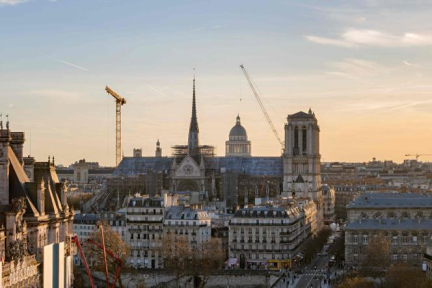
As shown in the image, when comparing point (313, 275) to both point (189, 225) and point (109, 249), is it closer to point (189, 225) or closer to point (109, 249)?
point (189, 225)

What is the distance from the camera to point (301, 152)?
594ft

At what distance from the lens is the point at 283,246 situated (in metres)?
120

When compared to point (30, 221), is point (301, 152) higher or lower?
higher

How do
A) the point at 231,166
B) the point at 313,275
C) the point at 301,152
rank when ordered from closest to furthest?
the point at 313,275 → the point at 301,152 → the point at 231,166

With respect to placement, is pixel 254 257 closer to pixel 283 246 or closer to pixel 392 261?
pixel 283 246

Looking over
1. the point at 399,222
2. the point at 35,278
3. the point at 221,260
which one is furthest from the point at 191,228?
the point at 35,278

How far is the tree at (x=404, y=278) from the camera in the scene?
8669 centimetres

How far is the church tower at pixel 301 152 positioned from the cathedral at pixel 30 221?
106 m

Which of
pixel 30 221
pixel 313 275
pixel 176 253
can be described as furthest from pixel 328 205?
pixel 30 221

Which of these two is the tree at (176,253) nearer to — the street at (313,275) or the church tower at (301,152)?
the street at (313,275)

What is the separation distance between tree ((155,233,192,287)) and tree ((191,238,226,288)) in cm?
78

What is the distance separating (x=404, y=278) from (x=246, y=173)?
325ft

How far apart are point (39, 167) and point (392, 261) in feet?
157

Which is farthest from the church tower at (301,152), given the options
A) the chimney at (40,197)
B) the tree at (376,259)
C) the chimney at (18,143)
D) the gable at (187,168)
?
the chimney at (40,197)
